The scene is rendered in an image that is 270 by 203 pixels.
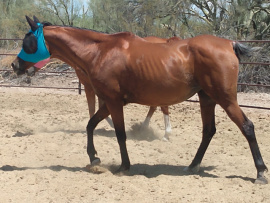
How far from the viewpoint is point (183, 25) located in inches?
643

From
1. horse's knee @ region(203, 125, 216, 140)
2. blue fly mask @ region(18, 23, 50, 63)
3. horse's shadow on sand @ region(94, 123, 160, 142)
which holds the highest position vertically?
blue fly mask @ region(18, 23, 50, 63)

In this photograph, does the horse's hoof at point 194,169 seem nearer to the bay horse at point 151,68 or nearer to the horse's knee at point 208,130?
the bay horse at point 151,68

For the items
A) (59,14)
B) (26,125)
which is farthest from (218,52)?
(59,14)

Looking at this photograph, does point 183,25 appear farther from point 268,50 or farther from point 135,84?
point 135,84

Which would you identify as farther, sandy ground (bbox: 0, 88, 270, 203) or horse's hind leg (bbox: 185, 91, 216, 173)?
horse's hind leg (bbox: 185, 91, 216, 173)

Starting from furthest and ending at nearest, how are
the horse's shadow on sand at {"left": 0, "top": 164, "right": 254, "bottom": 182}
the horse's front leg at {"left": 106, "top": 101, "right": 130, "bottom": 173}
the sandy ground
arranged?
the horse's shadow on sand at {"left": 0, "top": 164, "right": 254, "bottom": 182}
the horse's front leg at {"left": 106, "top": 101, "right": 130, "bottom": 173}
the sandy ground

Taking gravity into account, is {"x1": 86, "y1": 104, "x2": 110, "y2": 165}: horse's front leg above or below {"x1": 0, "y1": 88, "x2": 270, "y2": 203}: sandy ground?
above

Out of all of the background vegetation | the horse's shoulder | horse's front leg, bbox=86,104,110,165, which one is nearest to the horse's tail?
the horse's shoulder

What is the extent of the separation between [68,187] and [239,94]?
7470mm

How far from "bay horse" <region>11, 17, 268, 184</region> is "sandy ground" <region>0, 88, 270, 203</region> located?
31 centimetres

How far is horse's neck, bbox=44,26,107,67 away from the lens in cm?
440

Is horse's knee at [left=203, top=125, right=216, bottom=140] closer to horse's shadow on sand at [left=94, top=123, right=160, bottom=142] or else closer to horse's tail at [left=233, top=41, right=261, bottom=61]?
horse's tail at [left=233, top=41, right=261, bottom=61]

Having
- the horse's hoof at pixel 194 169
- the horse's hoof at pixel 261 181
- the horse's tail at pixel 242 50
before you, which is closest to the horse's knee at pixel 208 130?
the horse's hoof at pixel 194 169

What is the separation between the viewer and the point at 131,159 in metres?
4.94
